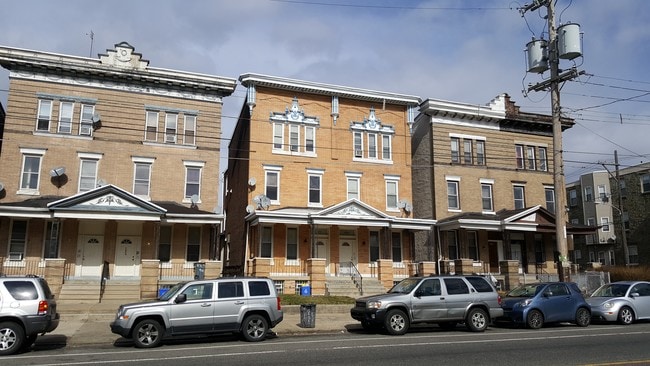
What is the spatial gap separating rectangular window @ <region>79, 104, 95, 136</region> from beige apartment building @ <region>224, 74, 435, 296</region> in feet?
24.1

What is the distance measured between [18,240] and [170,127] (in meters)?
8.77

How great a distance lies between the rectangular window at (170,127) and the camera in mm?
26984

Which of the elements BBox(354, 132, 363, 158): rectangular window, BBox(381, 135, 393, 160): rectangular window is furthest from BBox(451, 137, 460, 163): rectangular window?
BBox(354, 132, 363, 158): rectangular window

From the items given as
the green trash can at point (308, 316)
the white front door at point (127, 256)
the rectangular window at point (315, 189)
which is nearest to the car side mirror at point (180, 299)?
the green trash can at point (308, 316)

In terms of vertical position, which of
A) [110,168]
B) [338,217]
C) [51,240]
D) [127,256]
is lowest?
[127,256]

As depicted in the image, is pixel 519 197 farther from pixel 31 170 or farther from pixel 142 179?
pixel 31 170

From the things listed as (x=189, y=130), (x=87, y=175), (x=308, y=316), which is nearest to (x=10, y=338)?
(x=308, y=316)

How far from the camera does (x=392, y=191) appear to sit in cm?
3059

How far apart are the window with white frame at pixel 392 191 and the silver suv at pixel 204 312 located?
53.3 feet

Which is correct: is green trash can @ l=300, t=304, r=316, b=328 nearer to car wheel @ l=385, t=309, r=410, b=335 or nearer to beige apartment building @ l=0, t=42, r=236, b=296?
car wheel @ l=385, t=309, r=410, b=335

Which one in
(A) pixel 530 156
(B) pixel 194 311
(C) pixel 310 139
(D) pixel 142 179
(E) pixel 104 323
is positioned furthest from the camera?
(A) pixel 530 156

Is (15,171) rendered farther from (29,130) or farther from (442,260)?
(442,260)

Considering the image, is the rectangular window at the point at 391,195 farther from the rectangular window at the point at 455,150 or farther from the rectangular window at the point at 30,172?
the rectangular window at the point at 30,172

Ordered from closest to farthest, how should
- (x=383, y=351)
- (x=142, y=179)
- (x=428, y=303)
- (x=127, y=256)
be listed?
(x=383, y=351) → (x=428, y=303) → (x=127, y=256) → (x=142, y=179)
